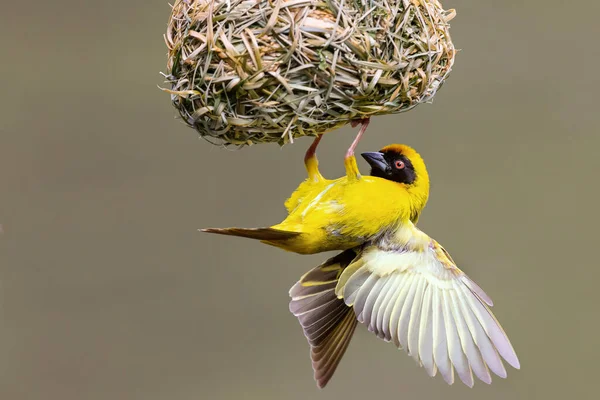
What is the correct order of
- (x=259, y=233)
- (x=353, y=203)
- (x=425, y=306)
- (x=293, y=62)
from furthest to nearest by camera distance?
(x=425, y=306) → (x=353, y=203) → (x=259, y=233) → (x=293, y=62)

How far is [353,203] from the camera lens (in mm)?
1780

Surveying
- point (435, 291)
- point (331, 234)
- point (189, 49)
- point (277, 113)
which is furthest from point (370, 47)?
point (435, 291)

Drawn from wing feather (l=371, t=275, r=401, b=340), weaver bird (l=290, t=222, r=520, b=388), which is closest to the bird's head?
weaver bird (l=290, t=222, r=520, b=388)

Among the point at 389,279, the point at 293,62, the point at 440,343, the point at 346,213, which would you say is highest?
the point at 293,62

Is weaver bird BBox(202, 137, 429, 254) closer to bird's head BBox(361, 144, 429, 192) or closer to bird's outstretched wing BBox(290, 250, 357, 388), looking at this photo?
bird's head BBox(361, 144, 429, 192)

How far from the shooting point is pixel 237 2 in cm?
148

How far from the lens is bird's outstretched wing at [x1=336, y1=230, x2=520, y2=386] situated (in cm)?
177

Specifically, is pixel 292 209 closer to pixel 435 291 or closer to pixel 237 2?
pixel 435 291

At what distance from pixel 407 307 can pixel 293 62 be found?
77cm

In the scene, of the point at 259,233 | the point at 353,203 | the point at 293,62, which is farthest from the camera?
the point at 353,203

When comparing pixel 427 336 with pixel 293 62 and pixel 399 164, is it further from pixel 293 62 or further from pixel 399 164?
pixel 293 62

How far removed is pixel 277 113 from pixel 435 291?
73 cm

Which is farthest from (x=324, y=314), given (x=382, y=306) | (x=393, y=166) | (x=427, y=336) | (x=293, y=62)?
(x=293, y=62)

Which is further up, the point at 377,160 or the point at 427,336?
the point at 377,160
